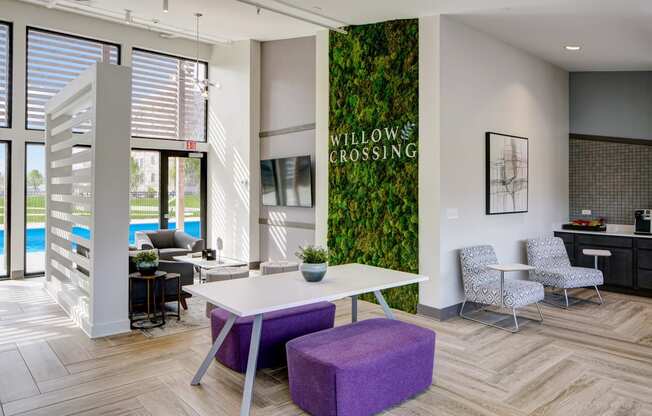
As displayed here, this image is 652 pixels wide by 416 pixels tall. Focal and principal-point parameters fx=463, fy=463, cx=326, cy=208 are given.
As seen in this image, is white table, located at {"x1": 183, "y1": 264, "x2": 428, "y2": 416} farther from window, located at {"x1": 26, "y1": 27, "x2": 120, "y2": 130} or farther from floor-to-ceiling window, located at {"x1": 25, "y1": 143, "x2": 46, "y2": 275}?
window, located at {"x1": 26, "y1": 27, "x2": 120, "y2": 130}

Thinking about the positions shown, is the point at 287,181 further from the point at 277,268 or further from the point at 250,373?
the point at 250,373

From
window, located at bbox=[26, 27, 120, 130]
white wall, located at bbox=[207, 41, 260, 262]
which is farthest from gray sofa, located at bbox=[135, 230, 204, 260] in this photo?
window, located at bbox=[26, 27, 120, 130]

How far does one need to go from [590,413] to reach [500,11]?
12.2ft

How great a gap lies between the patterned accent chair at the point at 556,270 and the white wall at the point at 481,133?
26 cm

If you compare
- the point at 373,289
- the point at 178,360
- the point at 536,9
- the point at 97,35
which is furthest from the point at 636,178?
the point at 97,35

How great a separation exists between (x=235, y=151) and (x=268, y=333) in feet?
17.5

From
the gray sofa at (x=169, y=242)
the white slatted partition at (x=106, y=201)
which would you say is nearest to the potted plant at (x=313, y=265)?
the white slatted partition at (x=106, y=201)

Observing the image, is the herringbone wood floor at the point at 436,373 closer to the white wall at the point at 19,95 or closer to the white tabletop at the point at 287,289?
the white tabletop at the point at 287,289

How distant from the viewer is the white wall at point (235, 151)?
319 inches

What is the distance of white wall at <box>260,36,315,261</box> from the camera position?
7.30 m

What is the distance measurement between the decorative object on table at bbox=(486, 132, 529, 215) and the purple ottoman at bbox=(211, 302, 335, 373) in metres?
2.86

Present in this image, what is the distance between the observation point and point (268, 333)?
358 cm

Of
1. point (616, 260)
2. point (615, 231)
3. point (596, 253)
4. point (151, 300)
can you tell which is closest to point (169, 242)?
point (151, 300)

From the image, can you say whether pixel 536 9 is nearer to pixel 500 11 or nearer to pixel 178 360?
pixel 500 11
